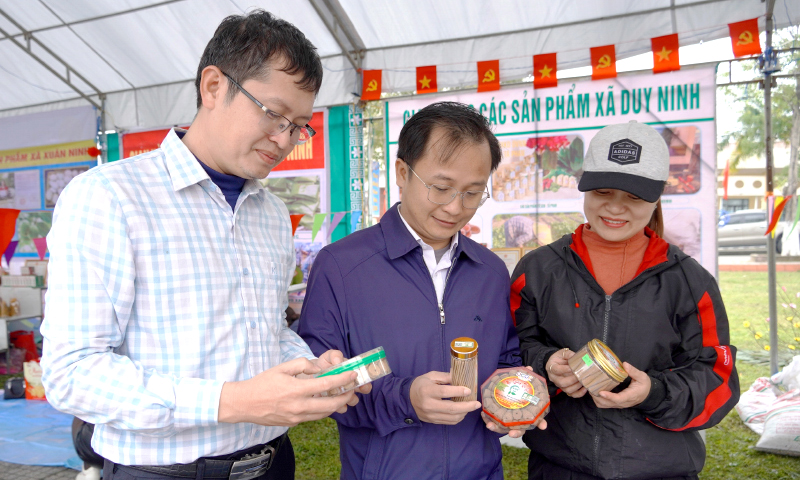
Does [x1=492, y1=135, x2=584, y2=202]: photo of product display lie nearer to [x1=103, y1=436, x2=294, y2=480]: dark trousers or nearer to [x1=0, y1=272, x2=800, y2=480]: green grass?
[x1=0, y1=272, x2=800, y2=480]: green grass

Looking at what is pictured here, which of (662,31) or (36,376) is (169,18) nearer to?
(36,376)

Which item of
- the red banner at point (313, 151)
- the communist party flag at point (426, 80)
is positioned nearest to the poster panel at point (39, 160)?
the red banner at point (313, 151)

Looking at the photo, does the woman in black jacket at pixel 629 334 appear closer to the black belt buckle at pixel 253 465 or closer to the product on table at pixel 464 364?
the product on table at pixel 464 364

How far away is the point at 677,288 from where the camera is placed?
1.75m

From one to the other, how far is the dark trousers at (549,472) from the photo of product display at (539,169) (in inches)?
116

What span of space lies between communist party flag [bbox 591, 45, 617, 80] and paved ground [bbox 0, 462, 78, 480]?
518 cm

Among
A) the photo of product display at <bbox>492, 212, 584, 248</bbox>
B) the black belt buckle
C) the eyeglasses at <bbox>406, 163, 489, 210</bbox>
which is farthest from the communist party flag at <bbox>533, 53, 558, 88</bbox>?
the black belt buckle

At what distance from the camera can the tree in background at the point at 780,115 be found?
12.6 feet

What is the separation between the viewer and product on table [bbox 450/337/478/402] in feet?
4.56

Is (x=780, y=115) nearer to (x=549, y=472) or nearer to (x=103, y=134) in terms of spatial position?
(x=549, y=472)

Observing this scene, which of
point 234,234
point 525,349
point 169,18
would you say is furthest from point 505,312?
point 169,18

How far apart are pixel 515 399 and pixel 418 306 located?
40 centimetres

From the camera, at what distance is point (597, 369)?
149 cm

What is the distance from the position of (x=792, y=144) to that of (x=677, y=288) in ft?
15.9
